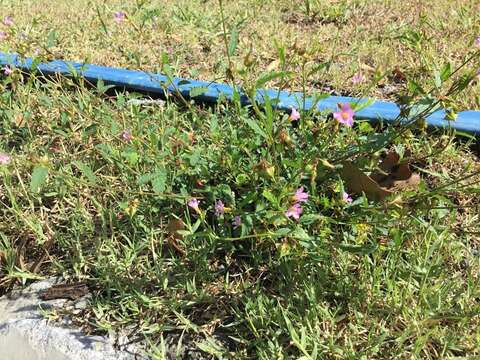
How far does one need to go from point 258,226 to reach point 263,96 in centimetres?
41

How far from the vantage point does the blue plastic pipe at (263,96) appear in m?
1.80

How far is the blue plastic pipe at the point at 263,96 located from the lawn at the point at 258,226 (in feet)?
0.21

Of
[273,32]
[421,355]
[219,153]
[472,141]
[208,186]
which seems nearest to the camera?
[421,355]

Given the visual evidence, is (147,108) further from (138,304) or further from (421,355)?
(421,355)

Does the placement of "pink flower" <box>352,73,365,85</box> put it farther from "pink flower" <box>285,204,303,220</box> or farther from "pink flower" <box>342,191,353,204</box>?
"pink flower" <box>285,204,303,220</box>

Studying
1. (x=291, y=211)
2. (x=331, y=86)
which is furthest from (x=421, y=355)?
(x=331, y=86)

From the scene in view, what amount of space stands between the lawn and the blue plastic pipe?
6 cm

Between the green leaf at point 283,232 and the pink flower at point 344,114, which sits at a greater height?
the pink flower at point 344,114

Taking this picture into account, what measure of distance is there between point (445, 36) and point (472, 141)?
102cm

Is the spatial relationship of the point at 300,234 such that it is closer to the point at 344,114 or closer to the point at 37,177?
the point at 344,114

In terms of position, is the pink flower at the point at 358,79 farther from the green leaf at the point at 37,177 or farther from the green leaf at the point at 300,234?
the green leaf at the point at 37,177

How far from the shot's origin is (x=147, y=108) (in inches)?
87.5

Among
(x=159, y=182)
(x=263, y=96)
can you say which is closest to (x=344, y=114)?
(x=263, y=96)

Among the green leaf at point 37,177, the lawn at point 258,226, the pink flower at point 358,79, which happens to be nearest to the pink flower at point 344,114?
the lawn at point 258,226
